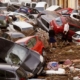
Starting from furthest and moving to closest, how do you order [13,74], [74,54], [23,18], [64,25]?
1. [23,18]
2. [64,25]
3. [74,54]
4. [13,74]

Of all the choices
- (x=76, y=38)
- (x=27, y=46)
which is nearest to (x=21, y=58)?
(x=27, y=46)

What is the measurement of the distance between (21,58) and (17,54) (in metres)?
0.31

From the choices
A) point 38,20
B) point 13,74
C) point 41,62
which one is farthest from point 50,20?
point 13,74

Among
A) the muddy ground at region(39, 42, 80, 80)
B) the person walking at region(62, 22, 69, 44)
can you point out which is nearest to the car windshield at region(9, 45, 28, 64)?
the muddy ground at region(39, 42, 80, 80)

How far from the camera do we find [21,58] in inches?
541

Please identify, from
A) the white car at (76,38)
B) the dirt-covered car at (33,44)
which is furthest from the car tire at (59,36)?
the dirt-covered car at (33,44)

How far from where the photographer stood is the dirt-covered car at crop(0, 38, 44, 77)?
13316 mm

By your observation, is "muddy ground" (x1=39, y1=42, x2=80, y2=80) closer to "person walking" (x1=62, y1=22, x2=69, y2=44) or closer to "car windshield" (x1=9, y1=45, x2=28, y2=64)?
"car windshield" (x1=9, y1=45, x2=28, y2=64)

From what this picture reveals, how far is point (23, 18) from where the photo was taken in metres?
31.4

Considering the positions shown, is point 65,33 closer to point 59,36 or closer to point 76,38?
point 59,36

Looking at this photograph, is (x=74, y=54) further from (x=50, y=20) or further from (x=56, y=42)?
(x=50, y=20)

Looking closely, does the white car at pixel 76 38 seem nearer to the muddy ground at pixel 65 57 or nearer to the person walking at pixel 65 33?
the muddy ground at pixel 65 57

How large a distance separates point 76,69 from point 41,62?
4.51 ft

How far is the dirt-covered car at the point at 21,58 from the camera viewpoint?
13316mm
